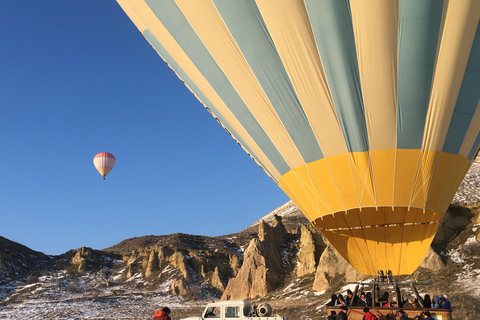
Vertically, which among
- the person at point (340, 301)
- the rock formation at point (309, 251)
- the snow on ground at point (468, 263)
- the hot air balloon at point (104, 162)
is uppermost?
the hot air balloon at point (104, 162)

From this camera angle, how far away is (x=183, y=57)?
47.2 ft

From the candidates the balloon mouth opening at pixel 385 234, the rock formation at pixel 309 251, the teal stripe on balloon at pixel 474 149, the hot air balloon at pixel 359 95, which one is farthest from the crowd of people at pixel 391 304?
the rock formation at pixel 309 251

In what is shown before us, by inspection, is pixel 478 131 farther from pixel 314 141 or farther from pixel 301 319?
pixel 301 319

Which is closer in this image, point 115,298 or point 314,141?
point 314,141

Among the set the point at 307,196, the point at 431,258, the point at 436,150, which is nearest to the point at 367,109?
the point at 436,150

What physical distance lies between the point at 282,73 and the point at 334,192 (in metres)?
3.94

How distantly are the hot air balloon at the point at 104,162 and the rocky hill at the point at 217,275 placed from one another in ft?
51.4

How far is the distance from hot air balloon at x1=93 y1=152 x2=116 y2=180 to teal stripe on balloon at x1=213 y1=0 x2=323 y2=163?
4364 centimetres

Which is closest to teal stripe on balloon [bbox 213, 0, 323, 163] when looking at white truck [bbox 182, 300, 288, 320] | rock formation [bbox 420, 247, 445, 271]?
white truck [bbox 182, 300, 288, 320]

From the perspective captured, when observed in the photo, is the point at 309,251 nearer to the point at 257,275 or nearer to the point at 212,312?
the point at 257,275

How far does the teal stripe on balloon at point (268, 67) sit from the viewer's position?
12.2 meters

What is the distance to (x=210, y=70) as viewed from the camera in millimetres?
13594

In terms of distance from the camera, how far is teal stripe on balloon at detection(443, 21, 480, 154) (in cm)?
1145

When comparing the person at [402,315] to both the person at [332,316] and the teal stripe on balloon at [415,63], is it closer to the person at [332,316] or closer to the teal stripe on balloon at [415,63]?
the person at [332,316]
